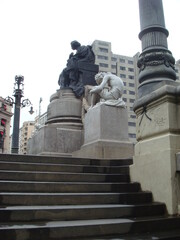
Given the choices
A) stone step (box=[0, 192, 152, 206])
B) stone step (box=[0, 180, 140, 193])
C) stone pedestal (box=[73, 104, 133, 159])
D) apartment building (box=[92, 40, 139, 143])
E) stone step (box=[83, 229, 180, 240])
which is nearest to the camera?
stone step (box=[83, 229, 180, 240])

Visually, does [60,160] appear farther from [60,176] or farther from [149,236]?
[149,236]

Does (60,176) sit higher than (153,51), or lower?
lower

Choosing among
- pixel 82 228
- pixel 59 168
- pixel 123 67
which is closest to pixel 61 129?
pixel 59 168

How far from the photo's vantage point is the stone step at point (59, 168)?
5719 mm

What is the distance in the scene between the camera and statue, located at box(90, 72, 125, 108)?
10172 mm

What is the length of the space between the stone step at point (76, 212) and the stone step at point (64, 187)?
63 centimetres

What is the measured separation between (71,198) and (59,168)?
141cm

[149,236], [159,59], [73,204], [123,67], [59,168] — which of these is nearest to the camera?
[149,236]

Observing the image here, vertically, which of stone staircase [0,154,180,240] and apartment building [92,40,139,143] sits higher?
apartment building [92,40,139,143]

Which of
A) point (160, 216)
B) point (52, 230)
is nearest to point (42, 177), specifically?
point (52, 230)

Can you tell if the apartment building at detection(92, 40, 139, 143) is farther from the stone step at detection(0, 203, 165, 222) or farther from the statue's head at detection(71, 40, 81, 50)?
the stone step at detection(0, 203, 165, 222)

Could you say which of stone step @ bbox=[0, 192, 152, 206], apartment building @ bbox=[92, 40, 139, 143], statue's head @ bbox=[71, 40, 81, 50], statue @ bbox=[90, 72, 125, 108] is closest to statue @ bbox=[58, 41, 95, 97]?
statue's head @ bbox=[71, 40, 81, 50]

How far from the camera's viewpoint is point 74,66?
1420 centimetres

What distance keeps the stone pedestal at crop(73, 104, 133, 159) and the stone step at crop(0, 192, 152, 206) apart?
13.3ft
